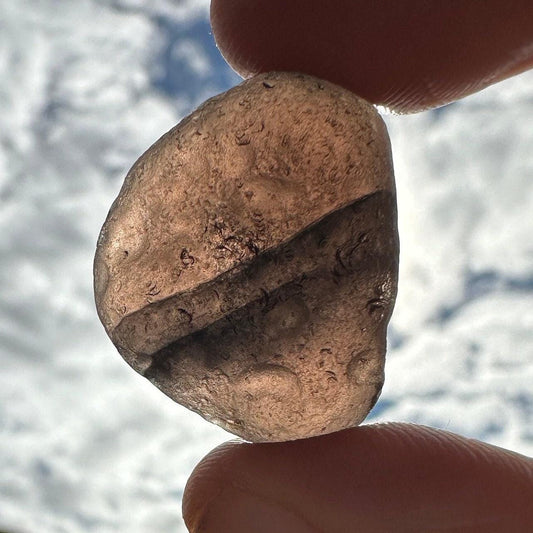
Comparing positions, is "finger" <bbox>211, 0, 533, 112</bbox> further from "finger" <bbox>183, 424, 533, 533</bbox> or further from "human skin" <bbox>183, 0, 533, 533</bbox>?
"finger" <bbox>183, 424, 533, 533</bbox>

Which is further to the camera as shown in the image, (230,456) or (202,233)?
(230,456)

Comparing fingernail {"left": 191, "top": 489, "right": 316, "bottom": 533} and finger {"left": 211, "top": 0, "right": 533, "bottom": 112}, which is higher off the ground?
finger {"left": 211, "top": 0, "right": 533, "bottom": 112}

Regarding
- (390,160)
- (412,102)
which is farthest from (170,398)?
(412,102)

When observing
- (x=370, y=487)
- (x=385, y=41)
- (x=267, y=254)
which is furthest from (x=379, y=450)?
(x=385, y=41)

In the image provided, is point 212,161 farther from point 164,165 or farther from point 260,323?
point 260,323

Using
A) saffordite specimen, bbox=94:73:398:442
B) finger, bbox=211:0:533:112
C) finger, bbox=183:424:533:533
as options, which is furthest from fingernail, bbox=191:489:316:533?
finger, bbox=211:0:533:112

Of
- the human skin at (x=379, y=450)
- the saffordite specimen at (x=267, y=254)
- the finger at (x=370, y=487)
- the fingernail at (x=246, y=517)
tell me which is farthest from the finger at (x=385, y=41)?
the fingernail at (x=246, y=517)

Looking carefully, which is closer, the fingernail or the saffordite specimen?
the saffordite specimen

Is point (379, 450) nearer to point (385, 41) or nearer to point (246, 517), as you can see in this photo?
point (246, 517)
